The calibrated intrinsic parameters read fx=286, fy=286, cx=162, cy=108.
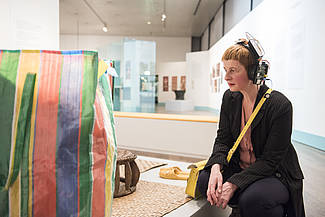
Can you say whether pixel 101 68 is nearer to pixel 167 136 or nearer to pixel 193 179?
pixel 193 179

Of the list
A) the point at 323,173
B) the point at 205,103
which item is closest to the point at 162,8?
the point at 205,103

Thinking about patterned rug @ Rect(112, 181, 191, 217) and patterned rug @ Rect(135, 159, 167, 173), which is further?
patterned rug @ Rect(135, 159, 167, 173)

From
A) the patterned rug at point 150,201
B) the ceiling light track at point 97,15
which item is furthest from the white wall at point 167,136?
the ceiling light track at point 97,15

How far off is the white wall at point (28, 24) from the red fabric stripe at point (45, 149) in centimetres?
438

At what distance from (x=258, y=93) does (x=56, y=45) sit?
19.4 ft

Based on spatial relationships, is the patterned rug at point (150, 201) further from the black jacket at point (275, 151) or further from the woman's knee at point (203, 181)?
the black jacket at point (275, 151)

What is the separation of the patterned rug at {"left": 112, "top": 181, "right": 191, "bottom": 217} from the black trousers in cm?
56

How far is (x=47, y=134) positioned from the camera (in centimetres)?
104

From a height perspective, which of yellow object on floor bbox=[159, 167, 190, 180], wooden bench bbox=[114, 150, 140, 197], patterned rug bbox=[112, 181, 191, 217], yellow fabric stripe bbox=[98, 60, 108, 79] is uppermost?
yellow fabric stripe bbox=[98, 60, 108, 79]

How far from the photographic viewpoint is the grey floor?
1.83m

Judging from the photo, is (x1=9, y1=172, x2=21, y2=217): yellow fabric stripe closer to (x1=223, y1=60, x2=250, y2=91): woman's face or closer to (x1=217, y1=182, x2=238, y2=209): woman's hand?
(x1=217, y1=182, x2=238, y2=209): woman's hand

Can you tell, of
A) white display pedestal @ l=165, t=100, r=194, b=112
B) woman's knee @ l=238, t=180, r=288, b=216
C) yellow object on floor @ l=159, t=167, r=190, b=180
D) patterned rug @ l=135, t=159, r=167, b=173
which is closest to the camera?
woman's knee @ l=238, t=180, r=288, b=216

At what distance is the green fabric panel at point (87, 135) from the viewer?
1058 mm

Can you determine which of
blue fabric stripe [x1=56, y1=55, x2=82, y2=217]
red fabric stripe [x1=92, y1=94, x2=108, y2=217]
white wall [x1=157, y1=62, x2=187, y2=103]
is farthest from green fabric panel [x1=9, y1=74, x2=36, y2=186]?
white wall [x1=157, y1=62, x2=187, y2=103]
